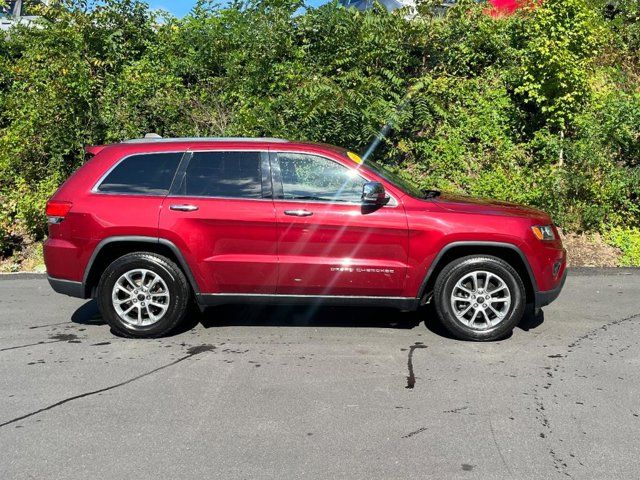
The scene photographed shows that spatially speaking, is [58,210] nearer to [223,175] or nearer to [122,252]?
[122,252]

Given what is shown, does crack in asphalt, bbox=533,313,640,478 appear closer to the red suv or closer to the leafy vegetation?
the red suv

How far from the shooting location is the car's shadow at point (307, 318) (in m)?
6.18

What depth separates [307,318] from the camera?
6.43 meters

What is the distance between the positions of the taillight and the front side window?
6.56 ft

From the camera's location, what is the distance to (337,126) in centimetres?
1008

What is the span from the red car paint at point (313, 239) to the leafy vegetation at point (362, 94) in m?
4.62

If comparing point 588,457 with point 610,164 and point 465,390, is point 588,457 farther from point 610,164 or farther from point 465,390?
point 610,164

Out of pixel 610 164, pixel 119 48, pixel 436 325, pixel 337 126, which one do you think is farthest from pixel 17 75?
pixel 610 164

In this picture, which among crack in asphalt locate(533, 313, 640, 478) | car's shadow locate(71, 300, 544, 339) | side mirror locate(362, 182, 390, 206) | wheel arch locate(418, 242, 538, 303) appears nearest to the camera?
crack in asphalt locate(533, 313, 640, 478)

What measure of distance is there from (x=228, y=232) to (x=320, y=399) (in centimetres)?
191

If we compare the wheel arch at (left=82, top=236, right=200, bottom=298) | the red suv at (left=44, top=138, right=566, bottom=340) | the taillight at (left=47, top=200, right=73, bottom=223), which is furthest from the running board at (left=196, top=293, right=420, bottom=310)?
the taillight at (left=47, top=200, right=73, bottom=223)

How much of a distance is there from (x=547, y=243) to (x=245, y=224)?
2.69 meters

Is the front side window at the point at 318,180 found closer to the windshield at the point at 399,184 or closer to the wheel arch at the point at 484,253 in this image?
the windshield at the point at 399,184

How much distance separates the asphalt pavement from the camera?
3424mm
